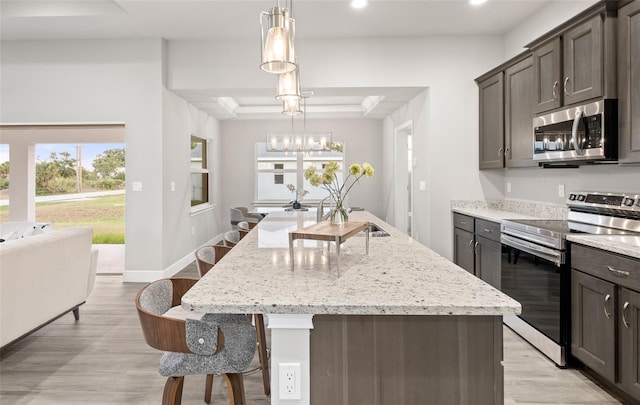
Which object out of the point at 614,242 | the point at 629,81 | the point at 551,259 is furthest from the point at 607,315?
the point at 629,81

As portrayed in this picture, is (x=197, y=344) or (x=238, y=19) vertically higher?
(x=238, y=19)

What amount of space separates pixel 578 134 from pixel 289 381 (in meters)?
2.65

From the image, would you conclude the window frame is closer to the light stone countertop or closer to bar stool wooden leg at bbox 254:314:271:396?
bar stool wooden leg at bbox 254:314:271:396

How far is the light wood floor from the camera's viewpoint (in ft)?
7.57

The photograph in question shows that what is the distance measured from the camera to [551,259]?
2689 millimetres

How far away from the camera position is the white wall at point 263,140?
338 inches

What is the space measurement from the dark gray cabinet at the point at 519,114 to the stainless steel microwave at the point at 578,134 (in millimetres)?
276

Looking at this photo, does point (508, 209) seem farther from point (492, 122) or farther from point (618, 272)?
point (618, 272)

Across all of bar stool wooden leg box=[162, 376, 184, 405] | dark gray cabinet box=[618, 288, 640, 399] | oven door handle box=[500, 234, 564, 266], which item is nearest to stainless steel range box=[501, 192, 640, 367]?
oven door handle box=[500, 234, 564, 266]

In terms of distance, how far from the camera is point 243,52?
4.84m

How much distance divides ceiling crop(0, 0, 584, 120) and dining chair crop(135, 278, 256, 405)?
3.29 metres

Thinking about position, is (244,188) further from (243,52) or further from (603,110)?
(603,110)

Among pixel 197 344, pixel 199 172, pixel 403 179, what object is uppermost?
pixel 199 172

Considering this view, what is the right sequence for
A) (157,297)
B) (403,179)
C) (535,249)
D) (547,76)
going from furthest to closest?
(403,179)
(547,76)
(535,249)
(157,297)
